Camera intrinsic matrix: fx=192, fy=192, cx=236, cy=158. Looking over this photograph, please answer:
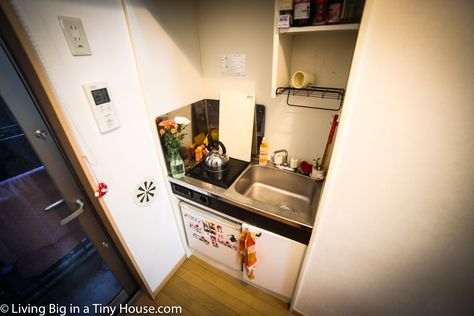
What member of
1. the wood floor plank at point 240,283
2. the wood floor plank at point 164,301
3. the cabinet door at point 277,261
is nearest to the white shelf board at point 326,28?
the cabinet door at point 277,261

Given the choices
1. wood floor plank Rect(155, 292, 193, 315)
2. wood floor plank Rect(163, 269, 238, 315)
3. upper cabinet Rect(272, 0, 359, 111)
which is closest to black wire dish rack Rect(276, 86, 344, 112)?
upper cabinet Rect(272, 0, 359, 111)

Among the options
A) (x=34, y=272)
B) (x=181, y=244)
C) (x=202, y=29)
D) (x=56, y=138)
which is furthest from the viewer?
(x=181, y=244)

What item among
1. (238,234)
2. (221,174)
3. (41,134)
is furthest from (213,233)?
(41,134)

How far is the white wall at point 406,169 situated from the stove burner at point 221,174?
23.8 inches

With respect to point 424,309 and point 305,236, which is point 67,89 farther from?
point 424,309

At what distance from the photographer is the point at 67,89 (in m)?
0.74

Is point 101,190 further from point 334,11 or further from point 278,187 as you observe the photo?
point 334,11

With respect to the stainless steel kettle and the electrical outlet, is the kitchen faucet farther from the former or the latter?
the electrical outlet

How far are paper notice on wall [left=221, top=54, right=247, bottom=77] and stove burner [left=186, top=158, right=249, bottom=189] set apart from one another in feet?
2.11

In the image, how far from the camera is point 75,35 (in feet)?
2.39

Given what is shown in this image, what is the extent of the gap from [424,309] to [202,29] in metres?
1.95

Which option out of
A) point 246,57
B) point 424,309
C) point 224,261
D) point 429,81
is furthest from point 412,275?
point 246,57

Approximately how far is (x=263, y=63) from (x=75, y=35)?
94 centimetres

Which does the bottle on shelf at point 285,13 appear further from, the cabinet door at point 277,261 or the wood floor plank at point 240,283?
the wood floor plank at point 240,283
